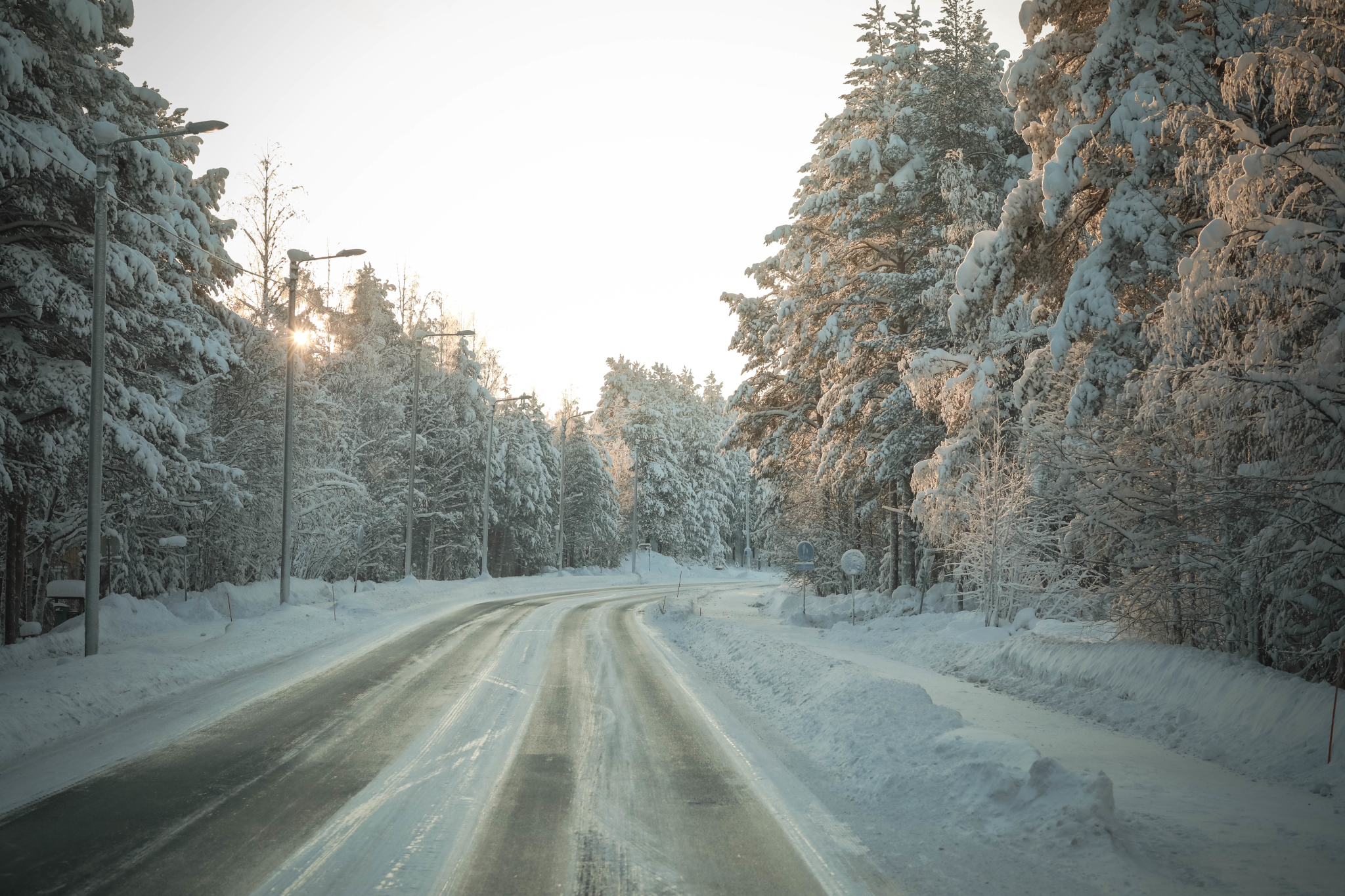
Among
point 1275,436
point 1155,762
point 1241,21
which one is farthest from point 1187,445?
point 1241,21

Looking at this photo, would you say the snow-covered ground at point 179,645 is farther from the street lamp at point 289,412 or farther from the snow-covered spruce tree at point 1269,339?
the snow-covered spruce tree at point 1269,339

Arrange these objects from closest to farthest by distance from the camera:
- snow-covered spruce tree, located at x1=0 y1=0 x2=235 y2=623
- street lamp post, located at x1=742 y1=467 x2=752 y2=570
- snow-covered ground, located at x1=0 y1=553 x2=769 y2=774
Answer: snow-covered ground, located at x1=0 y1=553 x2=769 y2=774 → snow-covered spruce tree, located at x1=0 y1=0 x2=235 y2=623 → street lamp post, located at x1=742 y1=467 x2=752 y2=570

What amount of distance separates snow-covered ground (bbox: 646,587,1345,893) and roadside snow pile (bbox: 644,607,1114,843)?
2cm

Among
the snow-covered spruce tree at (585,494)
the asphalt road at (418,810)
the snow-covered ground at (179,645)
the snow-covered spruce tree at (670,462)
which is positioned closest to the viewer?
the asphalt road at (418,810)

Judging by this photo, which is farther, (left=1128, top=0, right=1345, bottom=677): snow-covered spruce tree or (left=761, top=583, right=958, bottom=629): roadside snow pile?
(left=761, top=583, right=958, bottom=629): roadside snow pile

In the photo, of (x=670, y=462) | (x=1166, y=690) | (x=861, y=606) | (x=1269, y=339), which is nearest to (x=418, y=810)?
(x=1166, y=690)

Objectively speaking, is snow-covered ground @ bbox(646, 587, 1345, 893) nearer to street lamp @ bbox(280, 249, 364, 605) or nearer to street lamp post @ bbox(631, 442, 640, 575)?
street lamp @ bbox(280, 249, 364, 605)

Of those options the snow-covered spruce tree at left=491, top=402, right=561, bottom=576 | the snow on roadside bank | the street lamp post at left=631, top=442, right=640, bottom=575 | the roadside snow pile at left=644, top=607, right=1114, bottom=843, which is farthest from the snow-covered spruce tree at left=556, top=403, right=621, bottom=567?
the roadside snow pile at left=644, top=607, right=1114, bottom=843

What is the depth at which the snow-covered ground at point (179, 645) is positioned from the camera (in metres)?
9.02

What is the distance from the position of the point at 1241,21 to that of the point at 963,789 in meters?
9.51

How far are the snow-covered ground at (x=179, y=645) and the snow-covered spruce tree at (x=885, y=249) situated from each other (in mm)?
12403

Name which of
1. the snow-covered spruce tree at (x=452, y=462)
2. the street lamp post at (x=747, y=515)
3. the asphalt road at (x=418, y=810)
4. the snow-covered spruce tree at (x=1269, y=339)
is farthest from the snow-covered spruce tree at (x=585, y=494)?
the snow-covered spruce tree at (x=1269, y=339)

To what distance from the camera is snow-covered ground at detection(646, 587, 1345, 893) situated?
5328mm

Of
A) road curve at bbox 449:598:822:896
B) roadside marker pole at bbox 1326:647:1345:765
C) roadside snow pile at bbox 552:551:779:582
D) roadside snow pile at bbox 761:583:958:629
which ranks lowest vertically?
roadside snow pile at bbox 552:551:779:582
